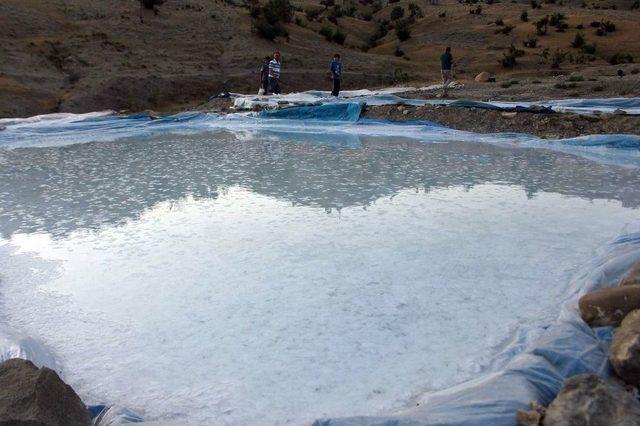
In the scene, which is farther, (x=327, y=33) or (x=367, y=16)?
(x=367, y=16)

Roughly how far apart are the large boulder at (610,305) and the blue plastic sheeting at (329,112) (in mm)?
10417

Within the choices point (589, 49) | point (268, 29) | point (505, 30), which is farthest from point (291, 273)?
point (505, 30)

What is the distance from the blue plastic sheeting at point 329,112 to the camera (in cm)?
1405

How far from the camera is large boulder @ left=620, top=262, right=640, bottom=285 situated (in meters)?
3.89

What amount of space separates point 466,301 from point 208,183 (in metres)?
4.71

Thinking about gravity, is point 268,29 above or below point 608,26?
below

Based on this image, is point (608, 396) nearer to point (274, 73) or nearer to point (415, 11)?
point (274, 73)

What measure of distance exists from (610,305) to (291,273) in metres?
2.28

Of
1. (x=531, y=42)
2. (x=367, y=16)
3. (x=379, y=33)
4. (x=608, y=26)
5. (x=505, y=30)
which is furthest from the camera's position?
(x=367, y=16)

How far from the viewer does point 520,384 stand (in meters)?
3.03

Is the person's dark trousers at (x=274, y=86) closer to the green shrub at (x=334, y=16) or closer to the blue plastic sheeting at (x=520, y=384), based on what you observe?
the blue plastic sheeting at (x=520, y=384)

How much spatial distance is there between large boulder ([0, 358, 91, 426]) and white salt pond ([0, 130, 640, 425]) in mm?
416

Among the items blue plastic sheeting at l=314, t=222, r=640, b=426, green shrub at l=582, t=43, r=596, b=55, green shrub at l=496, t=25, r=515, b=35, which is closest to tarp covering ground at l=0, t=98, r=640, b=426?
blue plastic sheeting at l=314, t=222, r=640, b=426

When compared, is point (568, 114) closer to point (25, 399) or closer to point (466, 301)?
point (466, 301)
